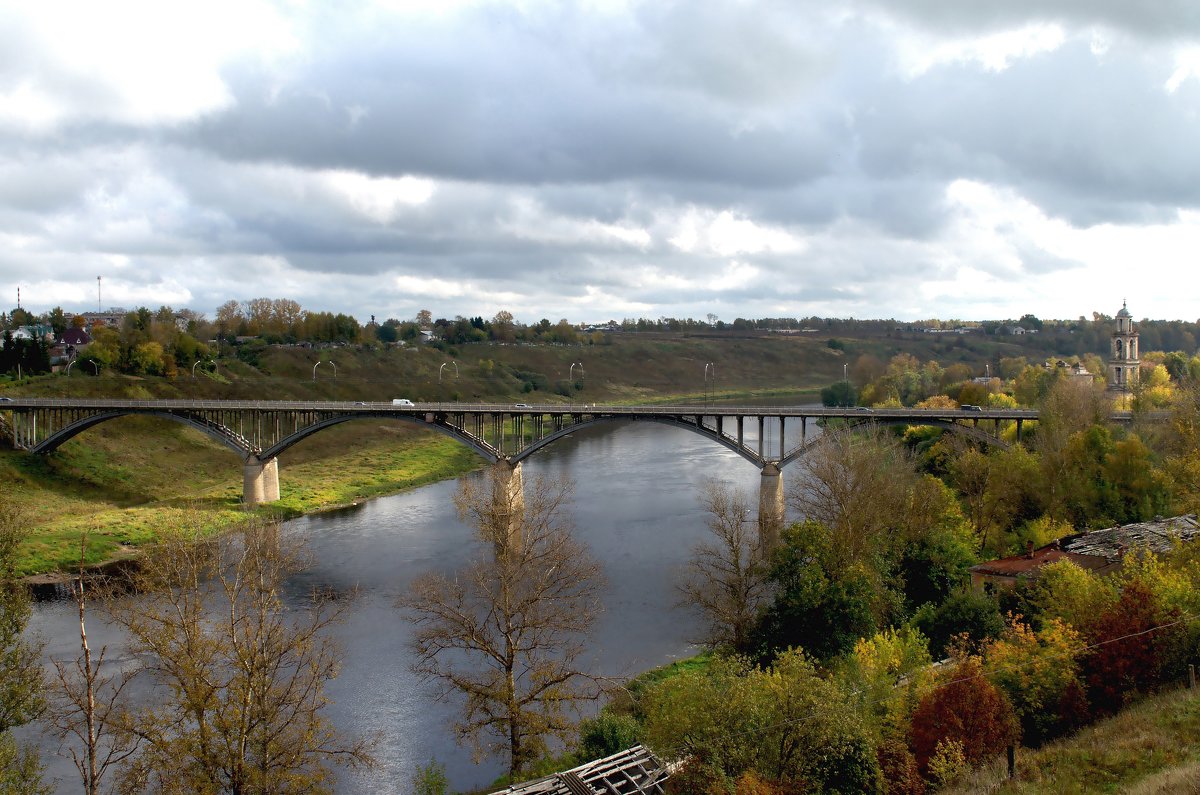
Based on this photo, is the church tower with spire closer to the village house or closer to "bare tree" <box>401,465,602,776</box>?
the village house

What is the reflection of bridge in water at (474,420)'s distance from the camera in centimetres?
4072

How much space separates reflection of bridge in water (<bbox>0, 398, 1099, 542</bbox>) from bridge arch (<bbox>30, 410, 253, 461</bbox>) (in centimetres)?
5

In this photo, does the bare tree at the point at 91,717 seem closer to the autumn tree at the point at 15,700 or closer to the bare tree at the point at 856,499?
the autumn tree at the point at 15,700

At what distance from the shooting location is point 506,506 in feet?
74.7

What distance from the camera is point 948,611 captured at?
21.3m

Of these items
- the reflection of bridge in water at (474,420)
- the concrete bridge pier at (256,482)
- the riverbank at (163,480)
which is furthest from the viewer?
the concrete bridge pier at (256,482)

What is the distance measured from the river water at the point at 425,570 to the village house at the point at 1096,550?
7.84 metres

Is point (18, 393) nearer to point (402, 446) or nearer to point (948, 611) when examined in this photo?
point (402, 446)

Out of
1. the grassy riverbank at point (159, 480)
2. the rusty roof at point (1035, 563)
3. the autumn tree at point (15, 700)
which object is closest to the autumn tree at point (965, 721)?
the rusty roof at point (1035, 563)

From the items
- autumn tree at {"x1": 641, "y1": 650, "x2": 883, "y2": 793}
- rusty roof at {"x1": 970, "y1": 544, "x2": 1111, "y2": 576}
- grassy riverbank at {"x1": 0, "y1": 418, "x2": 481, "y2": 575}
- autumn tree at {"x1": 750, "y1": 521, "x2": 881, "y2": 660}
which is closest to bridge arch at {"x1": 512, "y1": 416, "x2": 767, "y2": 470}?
grassy riverbank at {"x1": 0, "y1": 418, "x2": 481, "y2": 575}

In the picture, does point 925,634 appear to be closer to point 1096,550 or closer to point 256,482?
point 1096,550

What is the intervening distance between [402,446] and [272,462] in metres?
18.6

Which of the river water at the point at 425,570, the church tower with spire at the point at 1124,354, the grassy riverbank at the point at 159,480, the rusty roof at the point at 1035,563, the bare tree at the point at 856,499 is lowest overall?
the river water at the point at 425,570

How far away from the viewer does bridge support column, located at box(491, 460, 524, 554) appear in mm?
20328
